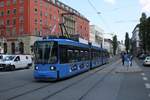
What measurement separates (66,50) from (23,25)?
220 ft

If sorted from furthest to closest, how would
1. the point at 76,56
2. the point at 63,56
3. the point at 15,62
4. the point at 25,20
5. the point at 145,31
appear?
the point at 145,31, the point at 25,20, the point at 15,62, the point at 76,56, the point at 63,56

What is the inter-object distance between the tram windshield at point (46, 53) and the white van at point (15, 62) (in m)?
16.6

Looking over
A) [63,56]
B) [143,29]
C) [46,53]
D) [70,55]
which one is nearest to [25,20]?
[143,29]

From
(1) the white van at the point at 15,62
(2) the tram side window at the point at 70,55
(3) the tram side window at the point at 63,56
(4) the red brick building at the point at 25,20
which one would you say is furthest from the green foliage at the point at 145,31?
(3) the tram side window at the point at 63,56

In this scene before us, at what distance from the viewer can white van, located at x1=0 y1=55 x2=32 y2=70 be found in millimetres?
36375

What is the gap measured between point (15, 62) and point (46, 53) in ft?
59.2

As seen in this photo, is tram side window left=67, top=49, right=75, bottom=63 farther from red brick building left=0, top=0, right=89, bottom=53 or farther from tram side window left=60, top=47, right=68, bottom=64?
red brick building left=0, top=0, right=89, bottom=53

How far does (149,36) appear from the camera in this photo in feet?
302

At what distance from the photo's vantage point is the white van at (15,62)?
36375mm

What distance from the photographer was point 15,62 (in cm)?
3741

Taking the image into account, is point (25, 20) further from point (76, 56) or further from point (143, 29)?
point (76, 56)

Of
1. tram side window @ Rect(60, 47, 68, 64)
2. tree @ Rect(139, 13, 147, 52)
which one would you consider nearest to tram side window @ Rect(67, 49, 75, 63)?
tram side window @ Rect(60, 47, 68, 64)

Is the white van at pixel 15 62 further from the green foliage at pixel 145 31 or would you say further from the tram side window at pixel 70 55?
the green foliage at pixel 145 31

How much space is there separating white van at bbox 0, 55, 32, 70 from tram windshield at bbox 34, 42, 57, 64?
1664 cm
